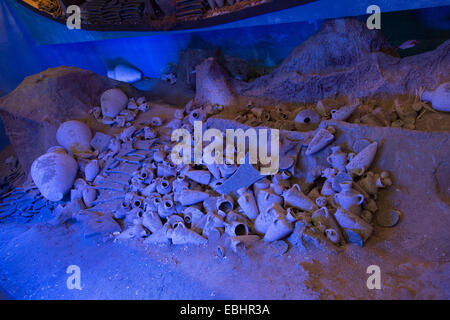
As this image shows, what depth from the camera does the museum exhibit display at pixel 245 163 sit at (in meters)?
2.29

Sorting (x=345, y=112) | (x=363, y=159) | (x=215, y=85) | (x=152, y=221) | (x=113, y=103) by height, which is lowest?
(x=152, y=221)

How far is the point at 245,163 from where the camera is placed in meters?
2.83

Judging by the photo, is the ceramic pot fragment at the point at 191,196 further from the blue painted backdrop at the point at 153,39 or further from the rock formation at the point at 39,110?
the rock formation at the point at 39,110

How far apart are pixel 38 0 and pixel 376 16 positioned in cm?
609

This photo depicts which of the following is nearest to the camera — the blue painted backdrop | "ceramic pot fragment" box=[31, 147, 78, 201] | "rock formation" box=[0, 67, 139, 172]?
the blue painted backdrop

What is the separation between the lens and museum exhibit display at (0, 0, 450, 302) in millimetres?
2285

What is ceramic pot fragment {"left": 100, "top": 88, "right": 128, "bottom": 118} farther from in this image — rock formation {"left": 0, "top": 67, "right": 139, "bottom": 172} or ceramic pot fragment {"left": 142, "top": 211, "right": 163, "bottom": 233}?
ceramic pot fragment {"left": 142, "top": 211, "right": 163, "bottom": 233}

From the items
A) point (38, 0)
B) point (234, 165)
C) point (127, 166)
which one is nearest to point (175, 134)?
point (127, 166)

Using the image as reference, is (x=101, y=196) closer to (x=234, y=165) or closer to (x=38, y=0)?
(x=234, y=165)

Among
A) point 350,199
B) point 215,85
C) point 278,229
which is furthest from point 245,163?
point 215,85

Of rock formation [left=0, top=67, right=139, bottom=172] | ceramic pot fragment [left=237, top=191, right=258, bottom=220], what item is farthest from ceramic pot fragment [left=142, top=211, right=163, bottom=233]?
rock formation [left=0, top=67, right=139, bottom=172]

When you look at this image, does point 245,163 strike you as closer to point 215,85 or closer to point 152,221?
point 152,221

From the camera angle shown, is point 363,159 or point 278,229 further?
point 363,159

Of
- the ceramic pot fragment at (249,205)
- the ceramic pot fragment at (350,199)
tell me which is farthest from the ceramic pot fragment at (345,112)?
the ceramic pot fragment at (249,205)
